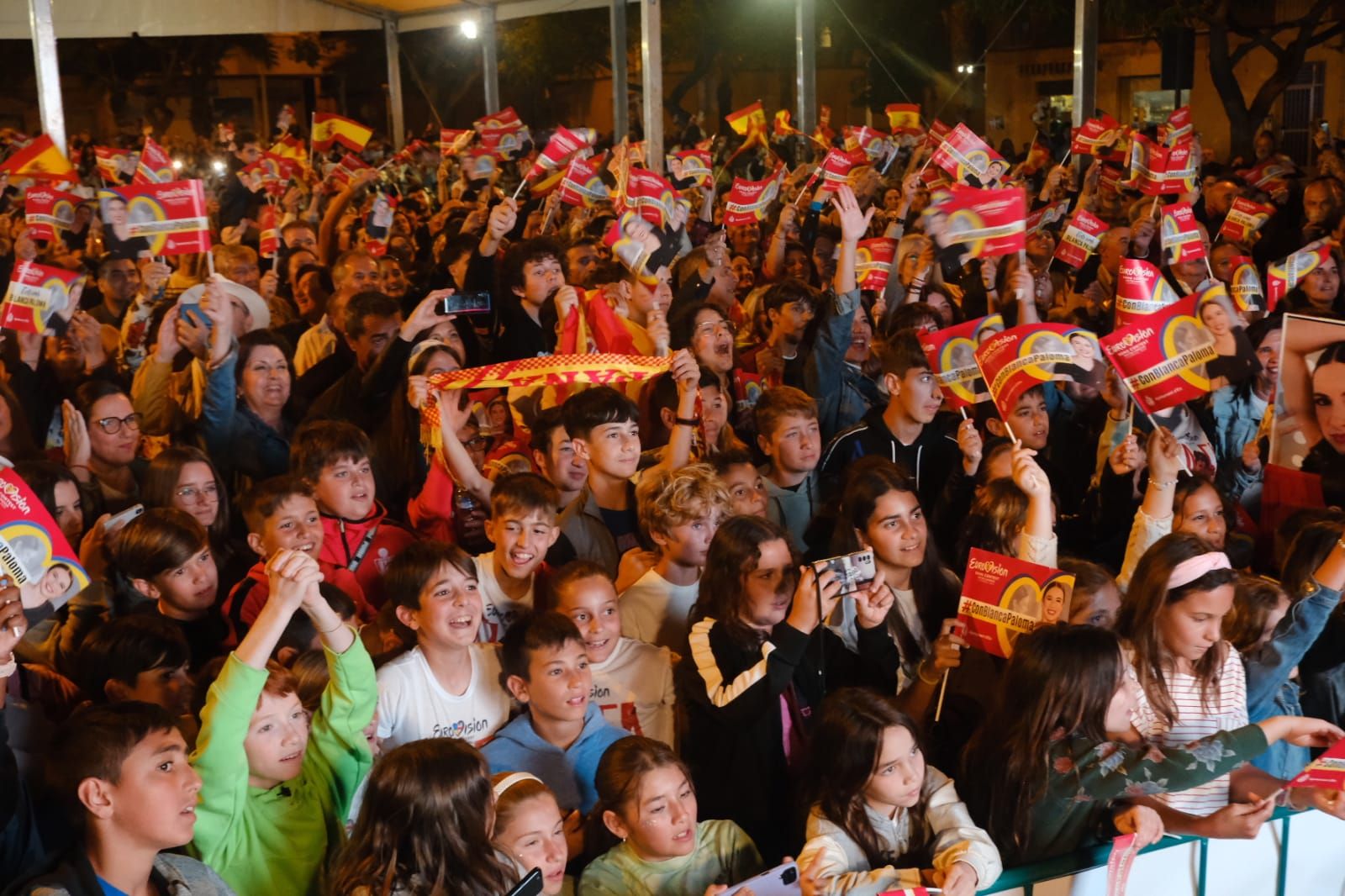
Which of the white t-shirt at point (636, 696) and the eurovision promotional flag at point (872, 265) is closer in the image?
the white t-shirt at point (636, 696)

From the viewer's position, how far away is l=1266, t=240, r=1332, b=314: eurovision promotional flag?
7793mm

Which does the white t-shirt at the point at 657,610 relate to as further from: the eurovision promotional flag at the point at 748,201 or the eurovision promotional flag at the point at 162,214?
the eurovision promotional flag at the point at 748,201

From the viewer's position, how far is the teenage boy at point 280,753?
3297 millimetres

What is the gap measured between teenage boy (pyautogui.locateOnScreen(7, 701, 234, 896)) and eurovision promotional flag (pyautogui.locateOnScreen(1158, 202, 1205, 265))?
6.10 metres

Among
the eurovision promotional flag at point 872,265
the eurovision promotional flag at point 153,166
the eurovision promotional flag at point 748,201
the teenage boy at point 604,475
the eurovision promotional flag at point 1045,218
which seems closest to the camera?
the teenage boy at point 604,475

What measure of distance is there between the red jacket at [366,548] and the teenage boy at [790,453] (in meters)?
1.43

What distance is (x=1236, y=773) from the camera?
12.4ft

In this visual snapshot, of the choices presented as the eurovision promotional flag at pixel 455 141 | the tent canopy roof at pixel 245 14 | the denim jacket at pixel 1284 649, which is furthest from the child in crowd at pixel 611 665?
the tent canopy roof at pixel 245 14

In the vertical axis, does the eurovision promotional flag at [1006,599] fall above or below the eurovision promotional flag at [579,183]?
below

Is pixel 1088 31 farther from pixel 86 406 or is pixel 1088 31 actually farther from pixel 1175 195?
pixel 86 406

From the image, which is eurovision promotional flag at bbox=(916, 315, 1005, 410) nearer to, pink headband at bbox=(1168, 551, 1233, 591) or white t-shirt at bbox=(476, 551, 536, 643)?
pink headband at bbox=(1168, 551, 1233, 591)

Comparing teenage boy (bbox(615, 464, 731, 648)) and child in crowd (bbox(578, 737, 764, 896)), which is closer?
child in crowd (bbox(578, 737, 764, 896))

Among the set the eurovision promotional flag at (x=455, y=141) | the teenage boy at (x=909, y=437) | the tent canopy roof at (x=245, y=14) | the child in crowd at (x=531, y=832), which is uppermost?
the tent canopy roof at (x=245, y=14)

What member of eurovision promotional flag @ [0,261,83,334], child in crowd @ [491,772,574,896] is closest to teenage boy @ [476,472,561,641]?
child in crowd @ [491,772,574,896]
